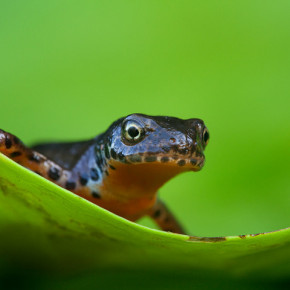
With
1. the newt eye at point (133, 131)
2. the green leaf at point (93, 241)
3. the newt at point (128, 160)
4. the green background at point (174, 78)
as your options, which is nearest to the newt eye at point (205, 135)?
the newt at point (128, 160)

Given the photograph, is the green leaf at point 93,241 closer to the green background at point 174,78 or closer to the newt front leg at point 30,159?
the newt front leg at point 30,159

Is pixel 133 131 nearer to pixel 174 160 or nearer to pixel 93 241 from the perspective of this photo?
pixel 174 160

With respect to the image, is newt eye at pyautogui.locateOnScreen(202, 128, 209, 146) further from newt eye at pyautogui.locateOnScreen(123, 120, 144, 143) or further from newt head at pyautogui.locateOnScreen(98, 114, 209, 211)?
newt eye at pyautogui.locateOnScreen(123, 120, 144, 143)

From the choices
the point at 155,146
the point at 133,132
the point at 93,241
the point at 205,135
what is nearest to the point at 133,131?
the point at 133,132

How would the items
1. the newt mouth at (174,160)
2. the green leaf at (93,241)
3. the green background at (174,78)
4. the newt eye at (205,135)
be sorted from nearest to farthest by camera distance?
1. the green leaf at (93,241)
2. the newt mouth at (174,160)
3. the newt eye at (205,135)
4. the green background at (174,78)

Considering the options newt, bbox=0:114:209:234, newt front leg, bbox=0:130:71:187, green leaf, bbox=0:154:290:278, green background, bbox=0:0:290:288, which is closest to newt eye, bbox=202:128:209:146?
newt, bbox=0:114:209:234

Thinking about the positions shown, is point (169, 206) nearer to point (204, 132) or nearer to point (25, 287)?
point (204, 132)

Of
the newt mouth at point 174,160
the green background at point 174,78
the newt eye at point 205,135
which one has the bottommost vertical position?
the newt mouth at point 174,160
